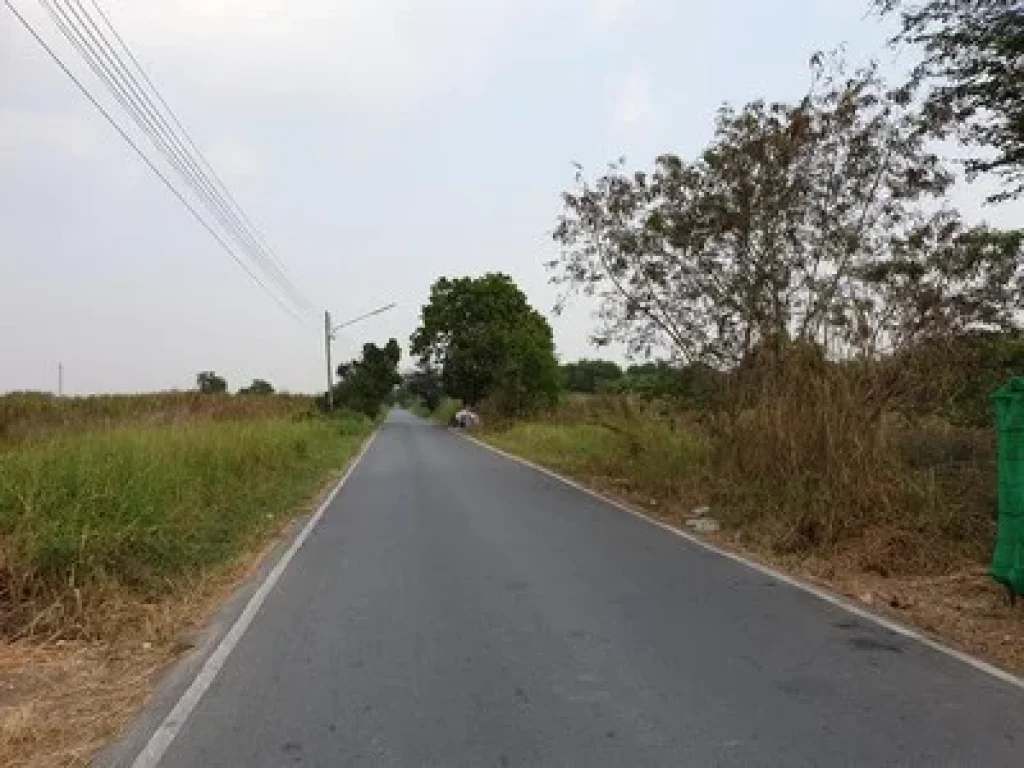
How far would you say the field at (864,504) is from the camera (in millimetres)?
9023

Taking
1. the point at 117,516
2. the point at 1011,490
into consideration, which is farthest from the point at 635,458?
the point at 1011,490

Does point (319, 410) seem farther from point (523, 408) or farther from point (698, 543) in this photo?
point (698, 543)

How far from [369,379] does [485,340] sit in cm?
1347

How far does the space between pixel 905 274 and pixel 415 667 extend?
10200mm

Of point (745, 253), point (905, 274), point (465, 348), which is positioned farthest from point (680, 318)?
point (465, 348)

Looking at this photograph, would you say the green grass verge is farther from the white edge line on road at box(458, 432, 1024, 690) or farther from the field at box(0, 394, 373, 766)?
the white edge line on road at box(458, 432, 1024, 690)

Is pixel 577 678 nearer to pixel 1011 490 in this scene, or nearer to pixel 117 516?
pixel 1011 490

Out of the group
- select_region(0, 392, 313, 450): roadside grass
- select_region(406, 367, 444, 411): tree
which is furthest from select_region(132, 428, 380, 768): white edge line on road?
select_region(406, 367, 444, 411): tree

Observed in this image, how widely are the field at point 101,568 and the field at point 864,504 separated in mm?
5668

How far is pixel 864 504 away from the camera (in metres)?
11.7

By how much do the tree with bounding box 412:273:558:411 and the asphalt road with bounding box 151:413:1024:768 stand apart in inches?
2019

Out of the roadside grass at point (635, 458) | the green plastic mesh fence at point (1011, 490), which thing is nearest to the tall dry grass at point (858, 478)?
the green plastic mesh fence at point (1011, 490)

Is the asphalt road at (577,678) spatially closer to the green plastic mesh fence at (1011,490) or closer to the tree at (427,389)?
the green plastic mesh fence at (1011,490)

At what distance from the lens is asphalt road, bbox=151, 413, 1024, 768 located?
524 centimetres
